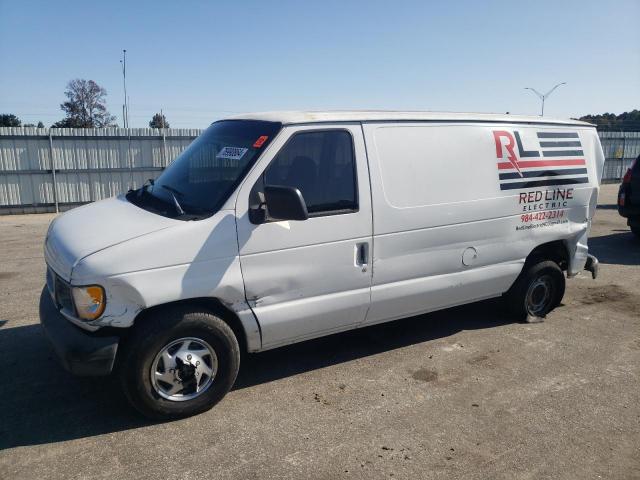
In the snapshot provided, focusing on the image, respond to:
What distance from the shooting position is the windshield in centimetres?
382

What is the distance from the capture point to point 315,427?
363 centimetres

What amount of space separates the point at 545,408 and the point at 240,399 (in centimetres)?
231

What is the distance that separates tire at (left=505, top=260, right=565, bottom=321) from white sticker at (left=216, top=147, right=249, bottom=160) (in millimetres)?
3325

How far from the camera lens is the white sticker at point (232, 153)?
396 centimetres

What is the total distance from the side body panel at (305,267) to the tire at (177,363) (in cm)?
35

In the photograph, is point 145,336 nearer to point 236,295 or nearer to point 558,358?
point 236,295

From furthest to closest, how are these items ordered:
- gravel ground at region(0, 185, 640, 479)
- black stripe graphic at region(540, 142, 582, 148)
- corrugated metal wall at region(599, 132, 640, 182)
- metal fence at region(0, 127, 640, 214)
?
corrugated metal wall at region(599, 132, 640, 182)
metal fence at region(0, 127, 640, 214)
black stripe graphic at region(540, 142, 582, 148)
gravel ground at region(0, 185, 640, 479)

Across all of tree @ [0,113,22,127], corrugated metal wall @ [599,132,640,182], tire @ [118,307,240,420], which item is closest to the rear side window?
tire @ [118,307,240,420]

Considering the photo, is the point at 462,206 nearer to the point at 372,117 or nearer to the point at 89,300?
the point at 372,117

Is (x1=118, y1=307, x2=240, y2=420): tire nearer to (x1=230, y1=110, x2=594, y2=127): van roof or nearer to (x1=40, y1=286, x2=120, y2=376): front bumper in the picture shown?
(x1=40, y1=286, x2=120, y2=376): front bumper

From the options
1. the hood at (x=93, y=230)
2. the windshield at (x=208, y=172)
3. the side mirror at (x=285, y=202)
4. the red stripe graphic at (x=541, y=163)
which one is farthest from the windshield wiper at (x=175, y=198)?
the red stripe graphic at (x=541, y=163)

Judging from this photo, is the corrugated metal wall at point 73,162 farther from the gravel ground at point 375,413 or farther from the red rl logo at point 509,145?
the red rl logo at point 509,145

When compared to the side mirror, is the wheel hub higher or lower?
lower

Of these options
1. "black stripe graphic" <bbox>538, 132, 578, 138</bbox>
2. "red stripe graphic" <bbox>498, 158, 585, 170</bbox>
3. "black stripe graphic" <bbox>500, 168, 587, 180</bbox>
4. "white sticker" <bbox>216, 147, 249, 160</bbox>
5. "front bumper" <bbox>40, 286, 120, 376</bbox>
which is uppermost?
"black stripe graphic" <bbox>538, 132, 578, 138</bbox>
